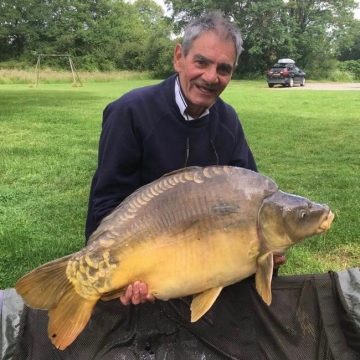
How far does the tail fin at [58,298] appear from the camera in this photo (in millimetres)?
1172

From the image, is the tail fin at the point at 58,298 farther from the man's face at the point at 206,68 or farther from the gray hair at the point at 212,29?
the gray hair at the point at 212,29

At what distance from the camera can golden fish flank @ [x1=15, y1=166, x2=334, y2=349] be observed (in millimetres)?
1166

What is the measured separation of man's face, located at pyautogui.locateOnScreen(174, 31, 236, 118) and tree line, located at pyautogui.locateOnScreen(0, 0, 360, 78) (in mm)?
22397

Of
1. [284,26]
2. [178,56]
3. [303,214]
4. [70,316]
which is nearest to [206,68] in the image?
[178,56]

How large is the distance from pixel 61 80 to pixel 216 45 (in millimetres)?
18885

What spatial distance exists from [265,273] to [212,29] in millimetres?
730

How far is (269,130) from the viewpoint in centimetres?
586

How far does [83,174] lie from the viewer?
3709 mm

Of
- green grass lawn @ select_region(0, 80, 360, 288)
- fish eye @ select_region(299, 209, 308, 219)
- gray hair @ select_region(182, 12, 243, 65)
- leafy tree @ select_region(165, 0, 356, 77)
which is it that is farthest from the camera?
leafy tree @ select_region(165, 0, 356, 77)

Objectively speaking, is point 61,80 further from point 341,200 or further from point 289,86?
point 341,200

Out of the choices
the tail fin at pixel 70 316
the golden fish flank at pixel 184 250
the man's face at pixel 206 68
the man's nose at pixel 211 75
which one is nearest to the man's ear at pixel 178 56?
the man's face at pixel 206 68

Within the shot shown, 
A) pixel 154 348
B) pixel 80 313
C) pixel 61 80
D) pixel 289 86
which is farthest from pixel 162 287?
pixel 61 80

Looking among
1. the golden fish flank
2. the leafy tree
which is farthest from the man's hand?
the leafy tree

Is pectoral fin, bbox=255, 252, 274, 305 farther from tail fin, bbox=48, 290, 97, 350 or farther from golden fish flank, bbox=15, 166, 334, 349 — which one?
tail fin, bbox=48, 290, 97, 350
